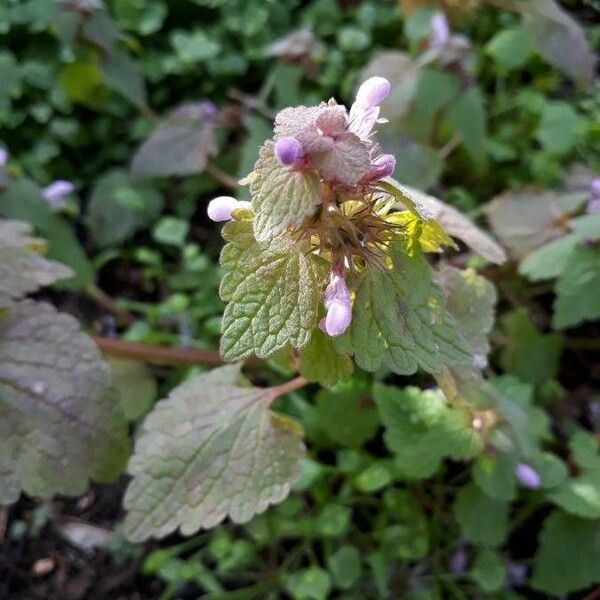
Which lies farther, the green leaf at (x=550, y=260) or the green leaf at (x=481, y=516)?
the green leaf at (x=550, y=260)

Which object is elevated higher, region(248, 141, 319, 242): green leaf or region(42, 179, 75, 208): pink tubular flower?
region(248, 141, 319, 242): green leaf

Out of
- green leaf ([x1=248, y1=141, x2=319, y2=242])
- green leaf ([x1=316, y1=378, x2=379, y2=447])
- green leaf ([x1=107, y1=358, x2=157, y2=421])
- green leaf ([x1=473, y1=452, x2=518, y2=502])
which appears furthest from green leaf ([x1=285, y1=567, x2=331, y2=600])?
green leaf ([x1=248, y1=141, x2=319, y2=242])

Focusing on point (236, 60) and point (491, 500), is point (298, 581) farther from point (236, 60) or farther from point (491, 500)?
point (236, 60)

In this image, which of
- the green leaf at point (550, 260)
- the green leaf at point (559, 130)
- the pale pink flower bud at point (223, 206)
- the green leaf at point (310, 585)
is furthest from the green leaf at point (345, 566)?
the green leaf at point (559, 130)

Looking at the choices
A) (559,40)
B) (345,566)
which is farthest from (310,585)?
(559,40)

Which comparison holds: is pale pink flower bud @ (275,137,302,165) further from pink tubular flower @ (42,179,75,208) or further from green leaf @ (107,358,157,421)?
pink tubular flower @ (42,179,75,208)

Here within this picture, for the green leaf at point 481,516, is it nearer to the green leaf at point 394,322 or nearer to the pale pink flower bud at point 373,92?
the green leaf at point 394,322

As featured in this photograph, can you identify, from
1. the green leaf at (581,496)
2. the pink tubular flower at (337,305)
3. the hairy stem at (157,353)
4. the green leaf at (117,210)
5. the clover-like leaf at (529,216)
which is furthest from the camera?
the green leaf at (117,210)

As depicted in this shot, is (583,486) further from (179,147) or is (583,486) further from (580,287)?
(179,147)

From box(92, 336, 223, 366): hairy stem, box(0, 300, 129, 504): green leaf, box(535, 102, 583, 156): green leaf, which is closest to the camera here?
box(0, 300, 129, 504): green leaf
